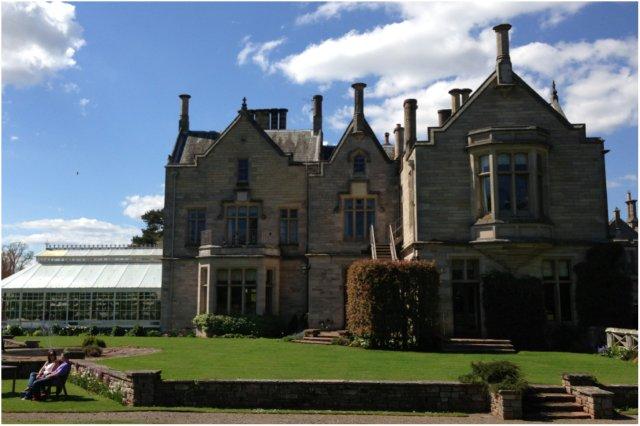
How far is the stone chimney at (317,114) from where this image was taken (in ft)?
118

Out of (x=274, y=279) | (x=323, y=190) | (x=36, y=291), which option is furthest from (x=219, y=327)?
(x=36, y=291)

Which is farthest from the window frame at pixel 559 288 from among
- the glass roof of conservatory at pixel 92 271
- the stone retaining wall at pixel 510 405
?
the glass roof of conservatory at pixel 92 271

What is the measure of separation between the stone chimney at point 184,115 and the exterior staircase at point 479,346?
73.0 feet

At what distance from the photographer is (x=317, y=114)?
1427 inches

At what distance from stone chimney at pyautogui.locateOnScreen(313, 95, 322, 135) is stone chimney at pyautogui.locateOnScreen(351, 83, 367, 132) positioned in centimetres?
450

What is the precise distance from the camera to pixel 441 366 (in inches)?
658

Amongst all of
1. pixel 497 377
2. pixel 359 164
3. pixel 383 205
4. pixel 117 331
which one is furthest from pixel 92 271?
pixel 497 377

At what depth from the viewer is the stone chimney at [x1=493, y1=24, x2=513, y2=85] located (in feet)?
84.2

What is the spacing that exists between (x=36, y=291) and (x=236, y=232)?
14253 millimetres

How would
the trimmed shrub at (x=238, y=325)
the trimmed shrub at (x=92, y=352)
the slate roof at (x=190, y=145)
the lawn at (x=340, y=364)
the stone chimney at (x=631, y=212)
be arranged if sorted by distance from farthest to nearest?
the stone chimney at (x=631, y=212) → the slate roof at (x=190, y=145) → the trimmed shrub at (x=238, y=325) → the trimmed shrub at (x=92, y=352) → the lawn at (x=340, y=364)

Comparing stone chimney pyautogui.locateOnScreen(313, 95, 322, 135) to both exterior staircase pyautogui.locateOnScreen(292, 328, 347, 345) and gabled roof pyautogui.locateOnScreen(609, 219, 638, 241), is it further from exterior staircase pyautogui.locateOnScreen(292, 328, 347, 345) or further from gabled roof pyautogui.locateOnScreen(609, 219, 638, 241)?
gabled roof pyautogui.locateOnScreen(609, 219, 638, 241)

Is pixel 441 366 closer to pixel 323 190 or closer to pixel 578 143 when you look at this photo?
pixel 578 143

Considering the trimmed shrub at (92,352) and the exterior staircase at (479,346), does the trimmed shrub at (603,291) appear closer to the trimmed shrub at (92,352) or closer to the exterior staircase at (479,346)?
the exterior staircase at (479,346)

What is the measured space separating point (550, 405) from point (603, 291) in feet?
43.7
